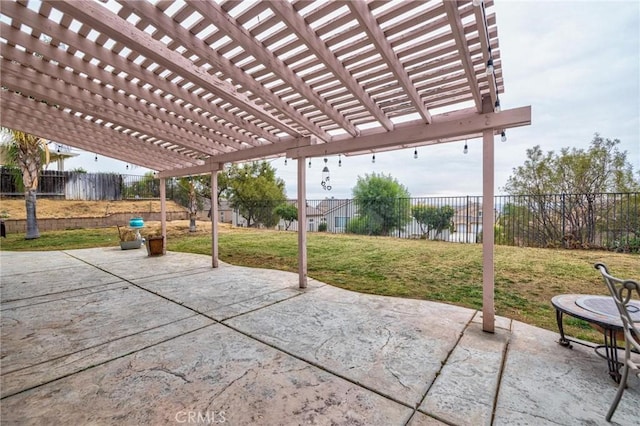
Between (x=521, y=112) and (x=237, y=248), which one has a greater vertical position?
(x=521, y=112)

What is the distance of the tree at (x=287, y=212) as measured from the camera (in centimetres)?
1370

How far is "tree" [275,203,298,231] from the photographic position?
1370 centimetres

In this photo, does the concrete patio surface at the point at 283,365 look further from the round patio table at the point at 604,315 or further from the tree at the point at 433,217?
the tree at the point at 433,217

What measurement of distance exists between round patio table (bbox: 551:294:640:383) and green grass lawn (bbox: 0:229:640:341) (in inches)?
24.0

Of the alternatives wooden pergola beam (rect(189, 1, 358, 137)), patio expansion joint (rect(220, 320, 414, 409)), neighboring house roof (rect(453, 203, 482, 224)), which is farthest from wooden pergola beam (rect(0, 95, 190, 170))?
neighboring house roof (rect(453, 203, 482, 224))

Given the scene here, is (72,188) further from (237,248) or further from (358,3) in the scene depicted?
(358,3)

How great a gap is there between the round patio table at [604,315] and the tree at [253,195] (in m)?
13.1

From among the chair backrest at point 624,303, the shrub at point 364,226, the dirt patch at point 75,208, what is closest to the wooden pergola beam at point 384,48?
the chair backrest at point 624,303

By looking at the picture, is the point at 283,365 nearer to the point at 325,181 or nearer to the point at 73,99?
the point at 325,181

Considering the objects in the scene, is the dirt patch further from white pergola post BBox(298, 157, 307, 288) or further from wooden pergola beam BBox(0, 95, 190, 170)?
white pergola post BBox(298, 157, 307, 288)

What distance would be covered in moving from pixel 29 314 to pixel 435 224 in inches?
403

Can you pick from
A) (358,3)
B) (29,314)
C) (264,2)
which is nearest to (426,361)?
(358,3)

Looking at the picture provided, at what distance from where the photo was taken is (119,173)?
1522 cm

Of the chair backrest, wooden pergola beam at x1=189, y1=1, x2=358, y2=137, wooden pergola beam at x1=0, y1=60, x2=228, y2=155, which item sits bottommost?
the chair backrest
